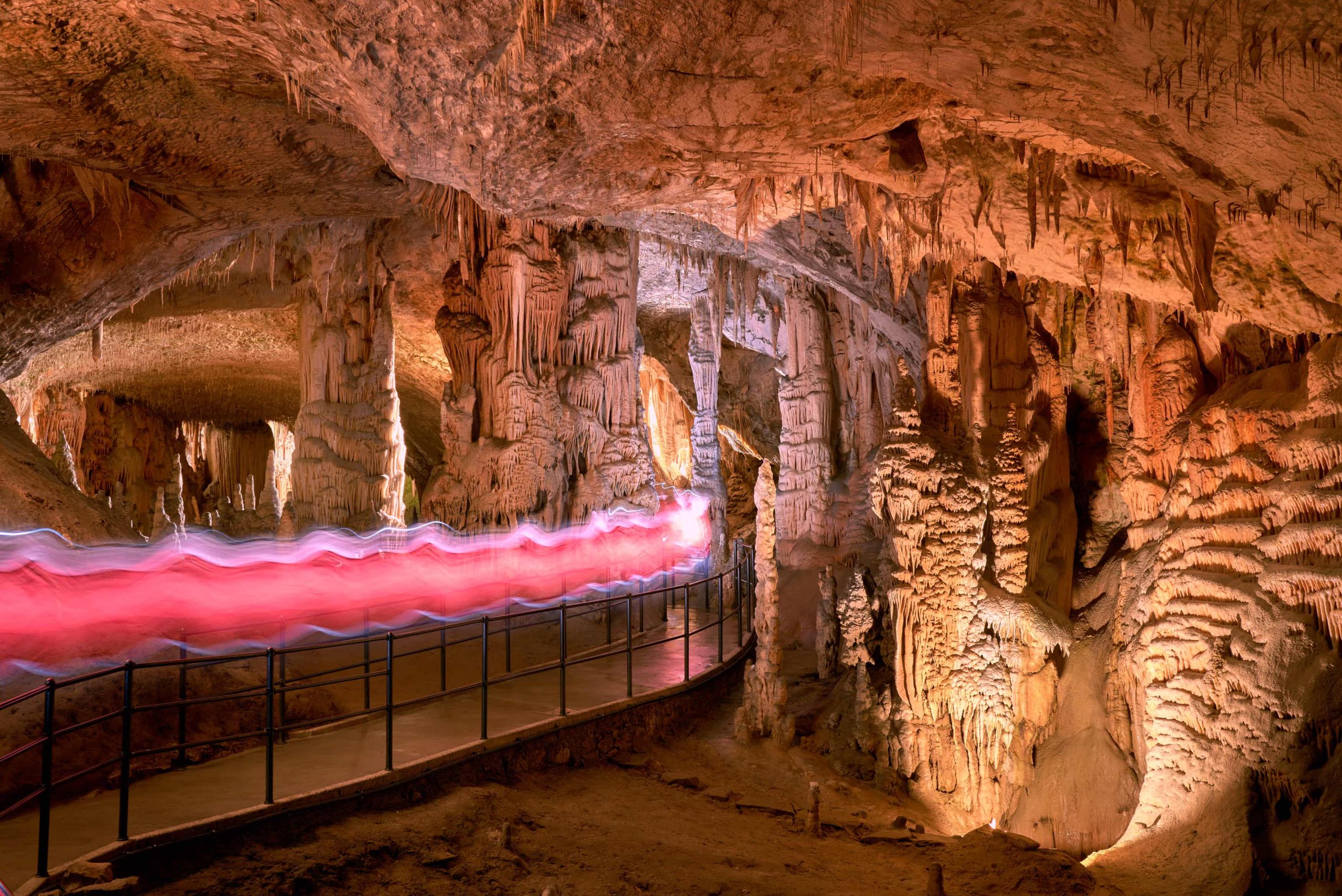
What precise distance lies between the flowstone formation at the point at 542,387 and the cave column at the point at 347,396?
2.86ft

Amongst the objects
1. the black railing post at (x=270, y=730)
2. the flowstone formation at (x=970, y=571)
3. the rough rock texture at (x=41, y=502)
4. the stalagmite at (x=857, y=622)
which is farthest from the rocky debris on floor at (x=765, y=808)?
the rough rock texture at (x=41, y=502)

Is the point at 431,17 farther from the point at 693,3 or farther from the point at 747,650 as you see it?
the point at 747,650

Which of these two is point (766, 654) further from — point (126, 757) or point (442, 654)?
Result: point (126, 757)

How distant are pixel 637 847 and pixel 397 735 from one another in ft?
7.11

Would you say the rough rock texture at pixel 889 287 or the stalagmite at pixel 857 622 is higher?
the rough rock texture at pixel 889 287

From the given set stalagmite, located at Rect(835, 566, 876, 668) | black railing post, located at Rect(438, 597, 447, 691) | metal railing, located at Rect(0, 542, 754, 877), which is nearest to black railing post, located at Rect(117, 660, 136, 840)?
metal railing, located at Rect(0, 542, 754, 877)

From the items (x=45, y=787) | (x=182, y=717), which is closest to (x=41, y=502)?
(x=182, y=717)

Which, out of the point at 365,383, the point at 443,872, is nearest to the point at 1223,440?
the point at 443,872

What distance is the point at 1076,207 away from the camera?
721cm

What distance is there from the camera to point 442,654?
819 centimetres

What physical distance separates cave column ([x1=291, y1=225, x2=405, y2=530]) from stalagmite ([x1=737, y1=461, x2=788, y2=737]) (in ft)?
20.8

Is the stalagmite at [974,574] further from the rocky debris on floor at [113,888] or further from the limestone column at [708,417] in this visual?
the limestone column at [708,417]

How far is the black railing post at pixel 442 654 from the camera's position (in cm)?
766

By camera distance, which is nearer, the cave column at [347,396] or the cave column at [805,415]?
the cave column at [347,396]
